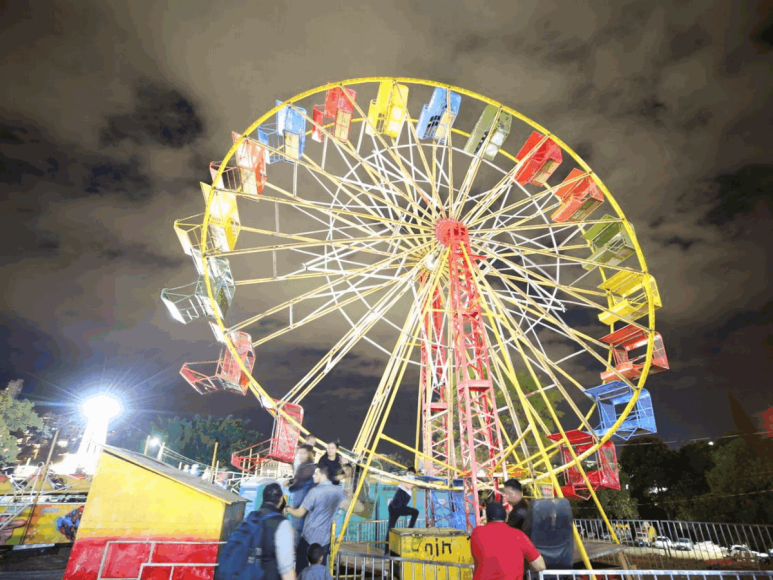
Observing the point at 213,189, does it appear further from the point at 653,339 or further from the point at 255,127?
the point at 653,339

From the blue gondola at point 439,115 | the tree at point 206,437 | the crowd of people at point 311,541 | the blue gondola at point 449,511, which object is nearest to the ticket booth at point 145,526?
the crowd of people at point 311,541

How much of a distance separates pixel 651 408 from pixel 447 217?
798 centimetres

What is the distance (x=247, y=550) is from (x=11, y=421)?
42.1m

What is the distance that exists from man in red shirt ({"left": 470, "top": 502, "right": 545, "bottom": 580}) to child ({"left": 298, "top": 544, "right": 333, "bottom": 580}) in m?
1.85

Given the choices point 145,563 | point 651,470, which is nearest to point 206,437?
point 651,470

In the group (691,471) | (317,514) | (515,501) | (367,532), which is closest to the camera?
(515,501)

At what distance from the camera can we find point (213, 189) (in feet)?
37.0

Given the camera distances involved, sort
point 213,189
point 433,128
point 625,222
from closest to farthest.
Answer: point 213,189 → point 625,222 → point 433,128

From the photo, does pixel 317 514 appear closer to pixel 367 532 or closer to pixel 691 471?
pixel 367 532

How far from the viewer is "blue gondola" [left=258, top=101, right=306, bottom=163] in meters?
12.0

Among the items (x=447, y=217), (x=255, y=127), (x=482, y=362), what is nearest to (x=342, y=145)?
(x=255, y=127)

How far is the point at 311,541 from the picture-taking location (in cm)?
550

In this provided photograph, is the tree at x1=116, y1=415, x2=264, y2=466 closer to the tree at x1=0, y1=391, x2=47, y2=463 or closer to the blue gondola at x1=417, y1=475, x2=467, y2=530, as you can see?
the tree at x1=0, y1=391, x2=47, y2=463

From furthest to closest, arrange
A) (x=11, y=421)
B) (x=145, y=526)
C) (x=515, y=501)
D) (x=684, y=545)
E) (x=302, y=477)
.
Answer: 1. (x=11, y=421)
2. (x=684, y=545)
3. (x=302, y=477)
4. (x=145, y=526)
5. (x=515, y=501)
